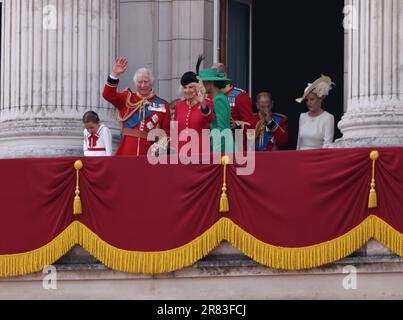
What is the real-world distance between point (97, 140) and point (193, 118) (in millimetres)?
1854

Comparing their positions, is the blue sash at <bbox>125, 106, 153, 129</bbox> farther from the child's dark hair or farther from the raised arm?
the child's dark hair

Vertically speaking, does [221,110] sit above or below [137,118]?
above

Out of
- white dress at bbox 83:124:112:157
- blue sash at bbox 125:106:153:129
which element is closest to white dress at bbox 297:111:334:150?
blue sash at bbox 125:106:153:129

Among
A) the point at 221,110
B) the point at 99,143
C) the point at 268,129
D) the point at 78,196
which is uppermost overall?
the point at 221,110

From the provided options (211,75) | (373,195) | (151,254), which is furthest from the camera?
(211,75)

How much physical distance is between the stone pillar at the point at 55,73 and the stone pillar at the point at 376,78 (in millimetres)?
4131

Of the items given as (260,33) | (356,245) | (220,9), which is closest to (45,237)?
(356,245)

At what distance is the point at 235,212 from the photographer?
2736cm

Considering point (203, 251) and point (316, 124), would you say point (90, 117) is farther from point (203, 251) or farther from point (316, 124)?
point (316, 124)

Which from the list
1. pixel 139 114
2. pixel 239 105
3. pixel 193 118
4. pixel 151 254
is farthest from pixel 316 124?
pixel 151 254

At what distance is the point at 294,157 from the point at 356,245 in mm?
1498

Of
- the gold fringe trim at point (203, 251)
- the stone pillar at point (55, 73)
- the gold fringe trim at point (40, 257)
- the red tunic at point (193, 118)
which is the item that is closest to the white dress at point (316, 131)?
the red tunic at point (193, 118)

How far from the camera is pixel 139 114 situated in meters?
29.3

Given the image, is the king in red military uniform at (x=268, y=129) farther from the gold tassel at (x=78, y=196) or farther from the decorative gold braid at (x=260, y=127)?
the gold tassel at (x=78, y=196)
